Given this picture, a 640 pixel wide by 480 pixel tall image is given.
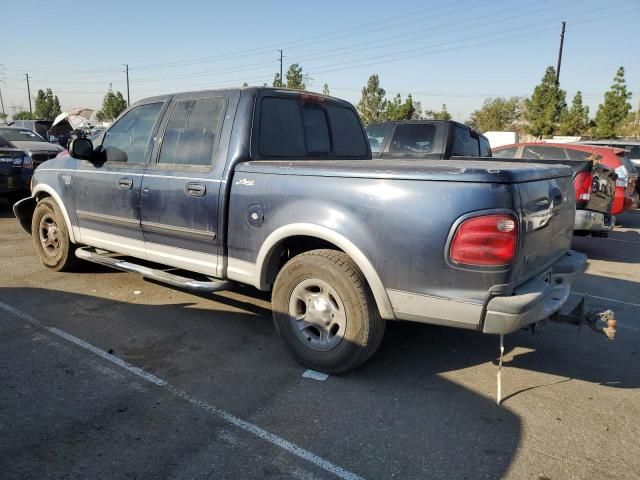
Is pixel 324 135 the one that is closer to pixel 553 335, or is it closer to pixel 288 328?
pixel 288 328

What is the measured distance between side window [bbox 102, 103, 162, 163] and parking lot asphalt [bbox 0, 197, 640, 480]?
4.73ft

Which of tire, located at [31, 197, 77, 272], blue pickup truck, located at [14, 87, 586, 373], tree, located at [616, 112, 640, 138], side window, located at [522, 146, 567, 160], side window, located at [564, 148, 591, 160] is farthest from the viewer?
tree, located at [616, 112, 640, 138]

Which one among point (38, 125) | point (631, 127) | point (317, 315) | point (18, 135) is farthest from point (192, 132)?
point (631, 127)

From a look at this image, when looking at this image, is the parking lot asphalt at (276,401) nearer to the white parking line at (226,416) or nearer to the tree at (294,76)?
the white parking line at (226,416)

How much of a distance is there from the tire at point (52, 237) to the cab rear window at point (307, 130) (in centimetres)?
281

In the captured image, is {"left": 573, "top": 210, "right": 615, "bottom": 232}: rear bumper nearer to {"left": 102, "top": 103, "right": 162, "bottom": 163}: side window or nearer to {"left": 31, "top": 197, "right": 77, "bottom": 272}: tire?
{"left": 102, "top": 103, "right": 162, "bottom": 163}: side window

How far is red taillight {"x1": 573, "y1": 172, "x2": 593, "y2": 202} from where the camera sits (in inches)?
271

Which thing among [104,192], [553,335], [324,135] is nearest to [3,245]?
[104,192]

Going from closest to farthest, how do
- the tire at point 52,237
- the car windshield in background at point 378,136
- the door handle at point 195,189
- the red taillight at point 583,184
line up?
the door handle at point 195,189, the tire at point 52,237, the red taillight at point 583,184, the car windshield in background at point 378,136

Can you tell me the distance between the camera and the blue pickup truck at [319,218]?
2.73 m

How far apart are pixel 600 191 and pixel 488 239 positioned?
5.55 meters

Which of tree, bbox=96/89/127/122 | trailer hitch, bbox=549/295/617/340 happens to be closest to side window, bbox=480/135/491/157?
trailer hitch, bbox=549/295/617/340

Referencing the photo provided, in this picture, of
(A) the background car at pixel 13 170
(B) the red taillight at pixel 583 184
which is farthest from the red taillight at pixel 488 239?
(A) the background car at pixel 13 170

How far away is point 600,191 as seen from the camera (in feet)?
23.4
